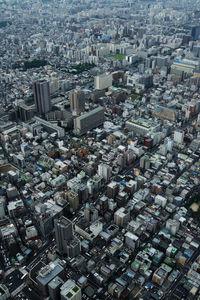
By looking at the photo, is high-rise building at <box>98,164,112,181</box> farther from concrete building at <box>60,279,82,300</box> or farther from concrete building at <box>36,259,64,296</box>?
concrete building at <box>60,279,82,300</box>

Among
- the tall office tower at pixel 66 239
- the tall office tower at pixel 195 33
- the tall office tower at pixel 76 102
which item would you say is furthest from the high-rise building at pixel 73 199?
the tall office tower at pixel 195 33

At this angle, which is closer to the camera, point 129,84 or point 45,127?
point 45,127

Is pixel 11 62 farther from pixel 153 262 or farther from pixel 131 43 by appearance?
pixel 153 262

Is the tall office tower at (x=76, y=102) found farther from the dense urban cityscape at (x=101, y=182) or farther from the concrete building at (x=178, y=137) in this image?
the concrete building at (x=178, y=137)

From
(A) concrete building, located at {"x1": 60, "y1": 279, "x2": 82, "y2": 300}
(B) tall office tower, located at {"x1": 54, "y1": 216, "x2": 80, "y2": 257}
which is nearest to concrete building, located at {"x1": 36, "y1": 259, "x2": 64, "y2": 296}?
(A) concrete building, located at {"x1": 60, "y1": 279, "x2": 82, "y2": 300}

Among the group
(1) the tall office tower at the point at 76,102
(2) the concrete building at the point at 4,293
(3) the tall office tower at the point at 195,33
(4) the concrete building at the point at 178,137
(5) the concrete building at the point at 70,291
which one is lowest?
(2) the concrete building at the point at 4,293

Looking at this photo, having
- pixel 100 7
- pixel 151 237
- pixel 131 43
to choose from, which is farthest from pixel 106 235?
pixel 100 7
